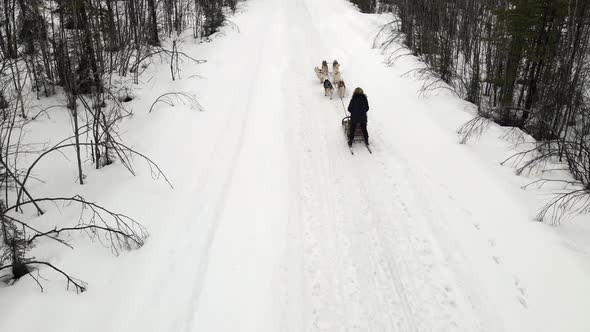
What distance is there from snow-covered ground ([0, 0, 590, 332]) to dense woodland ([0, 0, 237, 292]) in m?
0.34

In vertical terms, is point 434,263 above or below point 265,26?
below

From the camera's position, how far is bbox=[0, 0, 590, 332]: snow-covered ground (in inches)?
183

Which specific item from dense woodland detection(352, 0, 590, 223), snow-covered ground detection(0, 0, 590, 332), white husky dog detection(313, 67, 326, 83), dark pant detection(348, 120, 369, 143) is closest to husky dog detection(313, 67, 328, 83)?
white husky dog detection(313, 67, 326, 83)

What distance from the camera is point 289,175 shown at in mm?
7672

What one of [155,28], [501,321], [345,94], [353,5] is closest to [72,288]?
[501,321]

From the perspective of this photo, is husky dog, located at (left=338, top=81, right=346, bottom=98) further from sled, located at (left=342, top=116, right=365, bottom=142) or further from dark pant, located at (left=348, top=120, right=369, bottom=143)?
dark pant, located at (left=348, top=120, right=369, bottom=143)

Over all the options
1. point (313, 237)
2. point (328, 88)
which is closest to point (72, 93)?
point (313, 237)

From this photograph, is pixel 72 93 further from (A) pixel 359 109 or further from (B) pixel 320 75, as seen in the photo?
(B) pixel 320 75

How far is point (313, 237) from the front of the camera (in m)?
6.00

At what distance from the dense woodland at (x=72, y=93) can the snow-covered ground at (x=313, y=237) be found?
0.34m

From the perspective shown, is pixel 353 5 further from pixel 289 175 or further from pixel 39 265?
pixel 39 265

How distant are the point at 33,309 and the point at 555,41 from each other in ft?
37.3

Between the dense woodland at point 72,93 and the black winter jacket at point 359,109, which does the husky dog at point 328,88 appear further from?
the dense woodland at point 72,93

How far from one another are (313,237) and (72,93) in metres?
4.63
